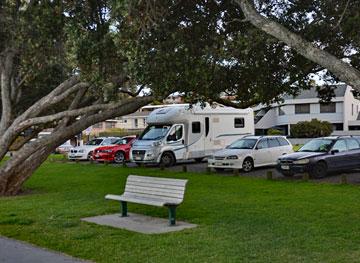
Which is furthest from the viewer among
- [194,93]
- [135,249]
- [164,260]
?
[194,93]

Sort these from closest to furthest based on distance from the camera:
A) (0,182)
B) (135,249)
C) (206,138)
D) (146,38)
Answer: (135,249) < (146,38) < (0,182) < (206,138)

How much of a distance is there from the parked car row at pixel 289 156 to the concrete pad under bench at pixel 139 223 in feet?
30.5

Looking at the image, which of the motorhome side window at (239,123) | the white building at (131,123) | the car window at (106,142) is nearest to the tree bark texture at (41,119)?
the motorhome side window at (239,123)

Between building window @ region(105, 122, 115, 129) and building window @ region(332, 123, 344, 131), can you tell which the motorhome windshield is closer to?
building window @ region(332, 123, 344, 131)

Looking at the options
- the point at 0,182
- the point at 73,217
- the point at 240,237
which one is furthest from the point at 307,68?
the point at 0,182

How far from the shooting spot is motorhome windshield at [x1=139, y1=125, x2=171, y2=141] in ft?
88.9

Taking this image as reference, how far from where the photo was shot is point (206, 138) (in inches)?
1120

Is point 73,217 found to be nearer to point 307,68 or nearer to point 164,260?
point 164,260

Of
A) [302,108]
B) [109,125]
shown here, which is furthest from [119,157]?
[109,125]

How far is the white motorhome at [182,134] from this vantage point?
26688 mm

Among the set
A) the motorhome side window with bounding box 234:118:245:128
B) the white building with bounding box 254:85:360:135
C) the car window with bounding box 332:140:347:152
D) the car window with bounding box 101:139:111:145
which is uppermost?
the white building with bounding box 254:85:360:135

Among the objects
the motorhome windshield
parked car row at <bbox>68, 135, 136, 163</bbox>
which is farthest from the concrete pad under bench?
parked car row at <bbox>68, 135, 136, 163</bbox>

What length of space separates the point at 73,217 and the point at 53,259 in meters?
3.58

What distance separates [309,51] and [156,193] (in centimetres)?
467
